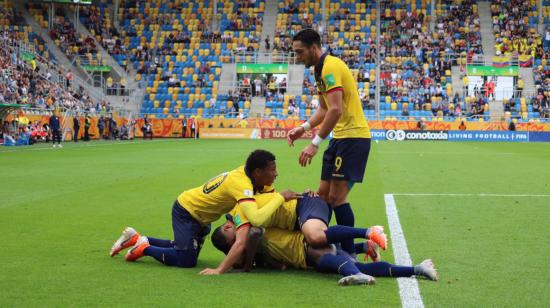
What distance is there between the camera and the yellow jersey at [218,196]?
6.73m

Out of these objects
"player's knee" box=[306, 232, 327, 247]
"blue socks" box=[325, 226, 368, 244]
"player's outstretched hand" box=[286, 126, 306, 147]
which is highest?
"player's outstretched hand" box=[286, 126, 306, 147]

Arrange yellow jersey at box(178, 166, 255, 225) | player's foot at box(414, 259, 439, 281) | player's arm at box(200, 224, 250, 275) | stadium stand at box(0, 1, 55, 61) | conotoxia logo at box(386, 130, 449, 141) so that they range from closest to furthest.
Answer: player's foot at box(414, 259, 439, 281) < player's arm at box(200, 224, 250, 275) < yellow jersey at box(178, 166, 255, 225) < conotoxia logo at box(386, 130, 449, 141) < stadium stand at box(0, 1, 55, 61)

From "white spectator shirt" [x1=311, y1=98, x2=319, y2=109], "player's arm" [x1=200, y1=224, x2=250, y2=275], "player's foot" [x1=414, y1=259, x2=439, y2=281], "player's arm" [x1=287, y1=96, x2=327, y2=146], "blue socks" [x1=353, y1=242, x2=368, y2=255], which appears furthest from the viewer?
"white spectator shirt" [x1=311, y1=98, x2=319, y2=109]

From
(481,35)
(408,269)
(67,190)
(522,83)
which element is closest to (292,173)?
(67,190)

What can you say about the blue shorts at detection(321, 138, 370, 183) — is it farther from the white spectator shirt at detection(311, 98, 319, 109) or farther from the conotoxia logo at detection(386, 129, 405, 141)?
the white spectator shirt at detection(311, 98, 319, 109)

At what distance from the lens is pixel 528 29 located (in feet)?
200

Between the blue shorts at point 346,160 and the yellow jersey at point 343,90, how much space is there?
8 cm

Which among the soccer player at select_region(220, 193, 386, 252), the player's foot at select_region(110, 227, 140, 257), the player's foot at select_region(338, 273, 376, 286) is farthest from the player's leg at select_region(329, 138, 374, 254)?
the player's foot at select_region(110, 227, 140, 257)

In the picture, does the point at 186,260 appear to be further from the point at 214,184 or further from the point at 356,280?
the point at 356,280

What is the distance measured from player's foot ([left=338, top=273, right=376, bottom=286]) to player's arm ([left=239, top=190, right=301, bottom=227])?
3.09 feet

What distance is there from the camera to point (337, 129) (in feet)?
24.6

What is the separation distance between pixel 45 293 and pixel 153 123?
162ft

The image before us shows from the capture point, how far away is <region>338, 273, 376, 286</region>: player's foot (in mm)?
5949

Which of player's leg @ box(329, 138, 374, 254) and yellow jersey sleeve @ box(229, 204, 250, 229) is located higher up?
player's leg @ box(329, 138, 374, 254)
